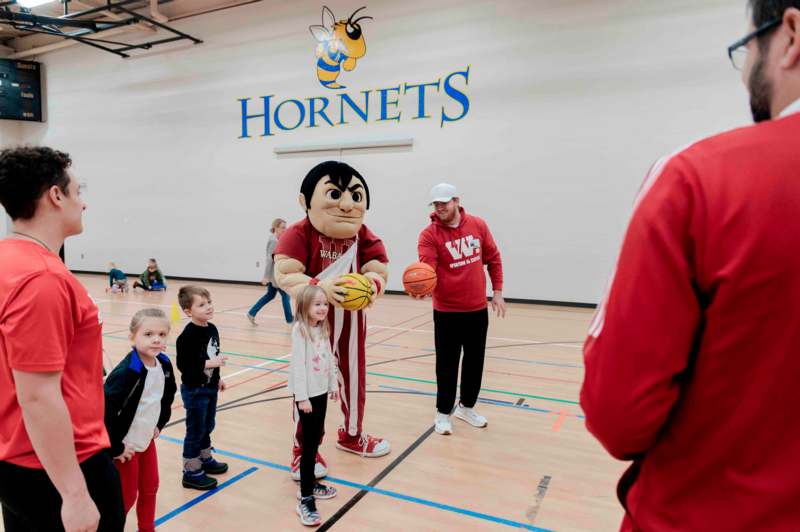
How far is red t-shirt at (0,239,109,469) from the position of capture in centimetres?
138

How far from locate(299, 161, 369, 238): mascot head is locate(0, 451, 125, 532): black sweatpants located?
2224 millimetres

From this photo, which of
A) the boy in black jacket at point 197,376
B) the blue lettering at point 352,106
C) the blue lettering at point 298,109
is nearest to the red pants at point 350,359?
the boy in black jacket at point 197,376

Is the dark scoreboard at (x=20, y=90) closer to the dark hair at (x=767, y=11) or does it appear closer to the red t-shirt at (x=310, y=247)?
the red t-shirt at (x=310, y=247)

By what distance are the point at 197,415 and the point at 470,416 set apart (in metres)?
2.25

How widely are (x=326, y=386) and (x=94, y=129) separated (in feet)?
55.3

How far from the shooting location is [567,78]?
1048cm

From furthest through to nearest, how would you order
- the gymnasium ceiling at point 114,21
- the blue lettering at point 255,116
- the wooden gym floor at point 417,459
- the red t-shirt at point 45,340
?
the blue lettering at point 255,116, the gymnasium ceiling at point 114,21, the wooden gym floor at point 417,459, the red t-shirt at point 45,340

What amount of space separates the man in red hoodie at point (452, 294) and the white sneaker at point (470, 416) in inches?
8.4

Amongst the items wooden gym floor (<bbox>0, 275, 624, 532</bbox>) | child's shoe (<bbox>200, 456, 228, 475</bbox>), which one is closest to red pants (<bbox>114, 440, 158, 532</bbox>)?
wooden gym floor (<bbox>0, 275, 624, 532</bbox>)

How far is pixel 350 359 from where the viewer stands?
3754 mm

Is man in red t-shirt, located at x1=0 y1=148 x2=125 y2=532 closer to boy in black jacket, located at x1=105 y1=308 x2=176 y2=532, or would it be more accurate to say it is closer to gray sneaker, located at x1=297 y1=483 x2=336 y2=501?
boy in black jacket, located at x1=105 y1=308 x2=176 y2=532

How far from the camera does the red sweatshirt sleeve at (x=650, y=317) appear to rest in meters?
0.83

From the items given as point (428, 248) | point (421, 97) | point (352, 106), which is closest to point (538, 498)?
point (428, 248)

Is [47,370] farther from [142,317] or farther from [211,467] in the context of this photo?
[211,467]
